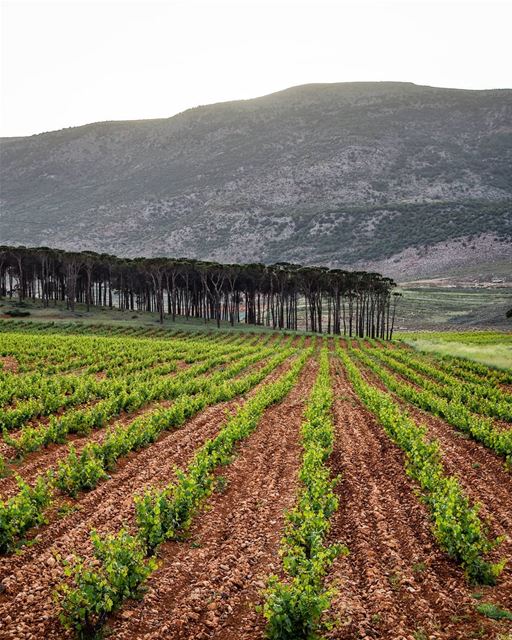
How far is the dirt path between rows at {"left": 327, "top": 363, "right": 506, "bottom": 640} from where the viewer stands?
7797mm

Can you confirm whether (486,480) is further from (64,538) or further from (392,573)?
(64,538)

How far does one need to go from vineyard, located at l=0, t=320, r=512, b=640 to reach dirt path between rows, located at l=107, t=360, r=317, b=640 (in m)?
0.03

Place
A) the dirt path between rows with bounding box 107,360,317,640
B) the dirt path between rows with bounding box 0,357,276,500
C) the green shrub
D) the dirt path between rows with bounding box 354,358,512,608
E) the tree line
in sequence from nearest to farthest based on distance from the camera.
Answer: the green shrub, the dirt path between rows with bounding box 107,360,317,640, the dirt path between rows with bounding box 354,358,512,608, the dirt path between rows with bounding box 0,357,276,500, the tree line

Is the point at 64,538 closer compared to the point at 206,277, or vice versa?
the point at 64,538

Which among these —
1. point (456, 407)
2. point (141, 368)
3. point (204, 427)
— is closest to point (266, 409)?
point (204, 427)

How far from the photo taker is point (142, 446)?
57.2 feet

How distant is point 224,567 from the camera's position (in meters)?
9.47

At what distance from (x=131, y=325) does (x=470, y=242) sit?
422ft

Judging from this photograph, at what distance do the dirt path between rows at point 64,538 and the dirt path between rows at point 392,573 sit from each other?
4304 millimetres

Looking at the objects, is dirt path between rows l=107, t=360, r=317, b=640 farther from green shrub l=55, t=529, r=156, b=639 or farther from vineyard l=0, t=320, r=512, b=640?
green shrub l=55, t=529, r=156, b=639

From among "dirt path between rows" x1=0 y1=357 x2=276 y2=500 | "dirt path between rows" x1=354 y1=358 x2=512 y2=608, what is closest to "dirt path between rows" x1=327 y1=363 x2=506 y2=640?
Result: "dirt path between rows" x1=354 y1=358 x2=512 y2=608

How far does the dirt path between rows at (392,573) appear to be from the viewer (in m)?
7.80

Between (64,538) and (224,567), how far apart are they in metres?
3.17

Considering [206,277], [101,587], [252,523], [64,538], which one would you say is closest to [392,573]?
[252,523]
